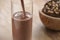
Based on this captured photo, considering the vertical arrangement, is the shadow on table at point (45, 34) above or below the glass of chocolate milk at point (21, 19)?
below

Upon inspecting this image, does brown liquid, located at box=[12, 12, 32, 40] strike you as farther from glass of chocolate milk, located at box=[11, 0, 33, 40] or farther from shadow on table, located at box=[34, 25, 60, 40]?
shadow on table, located at box=[34, 25, 60, 40]

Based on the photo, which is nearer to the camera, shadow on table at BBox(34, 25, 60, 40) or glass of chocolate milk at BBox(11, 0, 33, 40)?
glass of chocolate milk at BBox(11, 0, 33, 40)

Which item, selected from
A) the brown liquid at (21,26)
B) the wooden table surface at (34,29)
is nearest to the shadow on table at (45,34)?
the wooden table surface at (34,29)

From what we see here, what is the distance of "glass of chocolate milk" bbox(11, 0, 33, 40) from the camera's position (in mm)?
772

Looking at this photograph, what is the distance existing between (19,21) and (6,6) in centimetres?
39

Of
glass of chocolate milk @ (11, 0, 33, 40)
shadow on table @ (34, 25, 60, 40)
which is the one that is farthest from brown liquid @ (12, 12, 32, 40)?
shadow on table @ (34, 25, 60, 40)

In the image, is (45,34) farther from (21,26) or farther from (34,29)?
(21,26)

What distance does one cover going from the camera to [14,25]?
0.79m

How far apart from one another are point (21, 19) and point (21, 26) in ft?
0.10

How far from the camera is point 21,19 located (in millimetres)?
770

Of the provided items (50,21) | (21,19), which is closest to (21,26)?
(21,19)

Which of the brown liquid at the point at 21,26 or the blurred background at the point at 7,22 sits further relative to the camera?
the blurred background at the point at 7,22

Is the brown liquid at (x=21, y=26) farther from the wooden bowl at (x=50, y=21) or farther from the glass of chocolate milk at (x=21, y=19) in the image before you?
the wooden bowl at (x=50, y=21)

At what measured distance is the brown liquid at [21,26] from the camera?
771 mm
